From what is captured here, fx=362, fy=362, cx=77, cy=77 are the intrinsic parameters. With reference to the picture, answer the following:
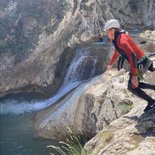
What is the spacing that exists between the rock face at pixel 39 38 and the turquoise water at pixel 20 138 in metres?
2.24

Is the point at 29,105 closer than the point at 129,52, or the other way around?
the point at 129,52

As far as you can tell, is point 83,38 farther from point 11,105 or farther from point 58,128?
point 58,128

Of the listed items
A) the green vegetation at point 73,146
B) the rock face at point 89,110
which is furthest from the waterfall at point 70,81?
the green vegetation at point 73,146

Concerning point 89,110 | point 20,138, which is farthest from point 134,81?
point 20,138

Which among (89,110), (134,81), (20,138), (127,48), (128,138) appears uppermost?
(127,48)

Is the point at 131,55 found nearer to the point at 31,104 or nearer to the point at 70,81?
the point at 70,81

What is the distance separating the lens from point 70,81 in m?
16.7

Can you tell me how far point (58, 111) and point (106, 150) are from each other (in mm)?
8009

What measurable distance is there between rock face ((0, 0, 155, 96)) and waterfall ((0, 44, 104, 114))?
531mm

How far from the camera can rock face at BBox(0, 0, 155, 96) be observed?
17.5 m

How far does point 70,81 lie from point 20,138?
4.01 m

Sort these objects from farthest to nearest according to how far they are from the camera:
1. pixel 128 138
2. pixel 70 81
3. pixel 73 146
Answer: pixel 70 81
pixel 73 146
pixel 128 138

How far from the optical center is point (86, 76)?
54.0 ft

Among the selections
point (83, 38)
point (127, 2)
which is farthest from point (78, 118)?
point (127, 2)
